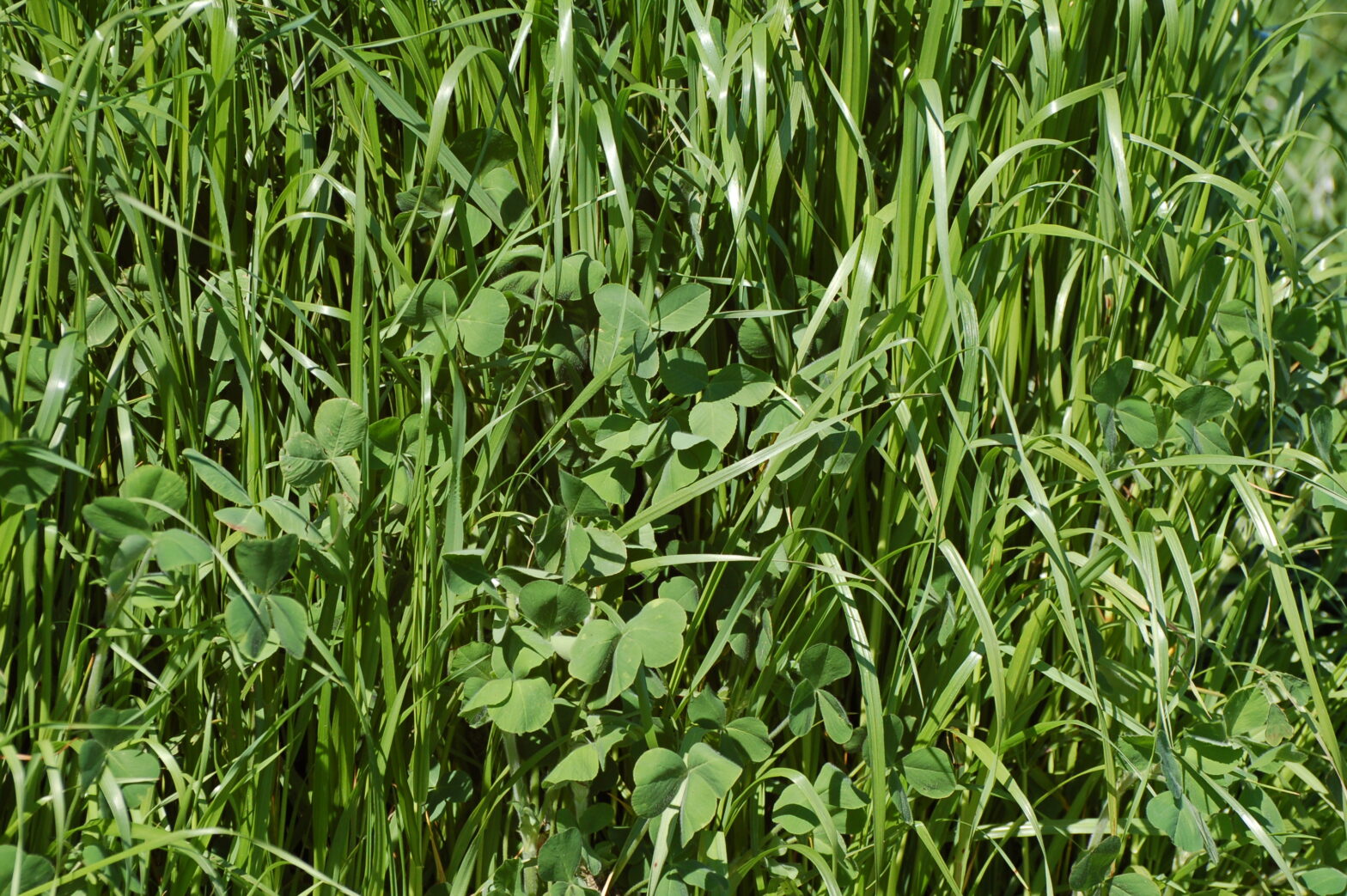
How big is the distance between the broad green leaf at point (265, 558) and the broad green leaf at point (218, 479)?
0.06 meters

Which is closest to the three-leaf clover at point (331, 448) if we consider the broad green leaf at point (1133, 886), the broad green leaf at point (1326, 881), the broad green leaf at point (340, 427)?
the broad green leaf at point (340, 427)

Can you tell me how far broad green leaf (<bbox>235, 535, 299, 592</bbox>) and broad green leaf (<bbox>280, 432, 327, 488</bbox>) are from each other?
3.2 inches

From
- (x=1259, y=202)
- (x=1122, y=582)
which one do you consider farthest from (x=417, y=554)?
(x=1259, y=202)

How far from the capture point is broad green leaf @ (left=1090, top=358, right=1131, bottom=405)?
1054 millimetres

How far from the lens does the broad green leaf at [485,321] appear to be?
0.96 meters

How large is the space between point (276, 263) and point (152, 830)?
Answer: 0.56 meters

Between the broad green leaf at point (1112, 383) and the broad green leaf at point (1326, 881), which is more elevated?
the broad green leaf at point (1112, 383)

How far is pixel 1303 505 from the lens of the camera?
1256mm

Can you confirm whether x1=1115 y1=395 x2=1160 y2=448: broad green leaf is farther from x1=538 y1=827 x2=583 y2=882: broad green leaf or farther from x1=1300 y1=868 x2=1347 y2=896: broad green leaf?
x1=538 y1=827 x2=583 y2=882: broad green leaf

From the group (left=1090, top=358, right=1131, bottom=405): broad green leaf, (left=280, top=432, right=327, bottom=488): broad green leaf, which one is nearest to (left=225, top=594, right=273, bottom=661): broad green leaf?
(left=280, top=432, right=327, bottom=488): broad green leaf

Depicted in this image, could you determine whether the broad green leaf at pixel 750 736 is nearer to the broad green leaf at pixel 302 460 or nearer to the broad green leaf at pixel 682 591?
the broad green leaf at pixel 682 591

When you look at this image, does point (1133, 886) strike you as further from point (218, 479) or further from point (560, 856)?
point (218, 479)

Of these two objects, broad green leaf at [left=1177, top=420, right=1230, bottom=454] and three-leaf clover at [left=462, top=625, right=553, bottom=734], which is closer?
three-leaf clover at [left=462, top=625, right=553, bottom=734]

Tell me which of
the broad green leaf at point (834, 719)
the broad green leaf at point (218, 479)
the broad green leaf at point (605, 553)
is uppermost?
the broad green leaf at point (218, 479)
